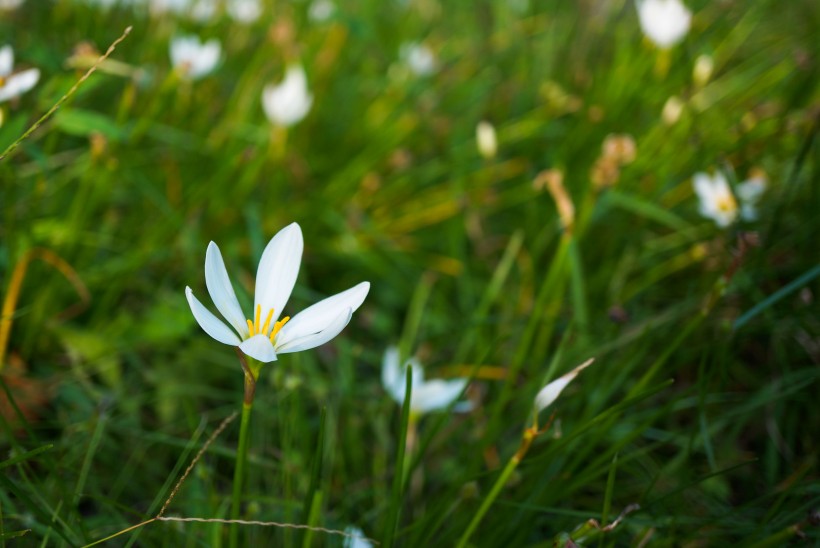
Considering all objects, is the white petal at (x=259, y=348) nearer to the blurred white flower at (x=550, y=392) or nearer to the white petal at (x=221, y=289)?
the white petal at (x=221, y=289)

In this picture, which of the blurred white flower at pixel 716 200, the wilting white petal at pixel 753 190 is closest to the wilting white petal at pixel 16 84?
the blurred white flower at pixel 716 200

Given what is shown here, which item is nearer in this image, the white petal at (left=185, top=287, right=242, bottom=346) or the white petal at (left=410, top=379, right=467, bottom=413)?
the white petal at (left=185, top=287, right=242, bottom=346)

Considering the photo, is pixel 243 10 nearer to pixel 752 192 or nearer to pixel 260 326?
pixel 752 192

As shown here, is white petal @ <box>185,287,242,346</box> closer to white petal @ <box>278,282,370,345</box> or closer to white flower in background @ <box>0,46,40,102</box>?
white petal @ <box>278,282,370,345</box>

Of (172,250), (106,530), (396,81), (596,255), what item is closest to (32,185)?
(172,250)

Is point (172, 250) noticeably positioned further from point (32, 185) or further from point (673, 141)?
point (673, 141)

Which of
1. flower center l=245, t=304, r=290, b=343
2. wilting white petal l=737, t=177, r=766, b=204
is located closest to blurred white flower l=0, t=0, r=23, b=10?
flower center l=245, t=304, r=290, b=343

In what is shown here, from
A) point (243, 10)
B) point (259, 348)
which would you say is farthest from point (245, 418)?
point (243, 10)
